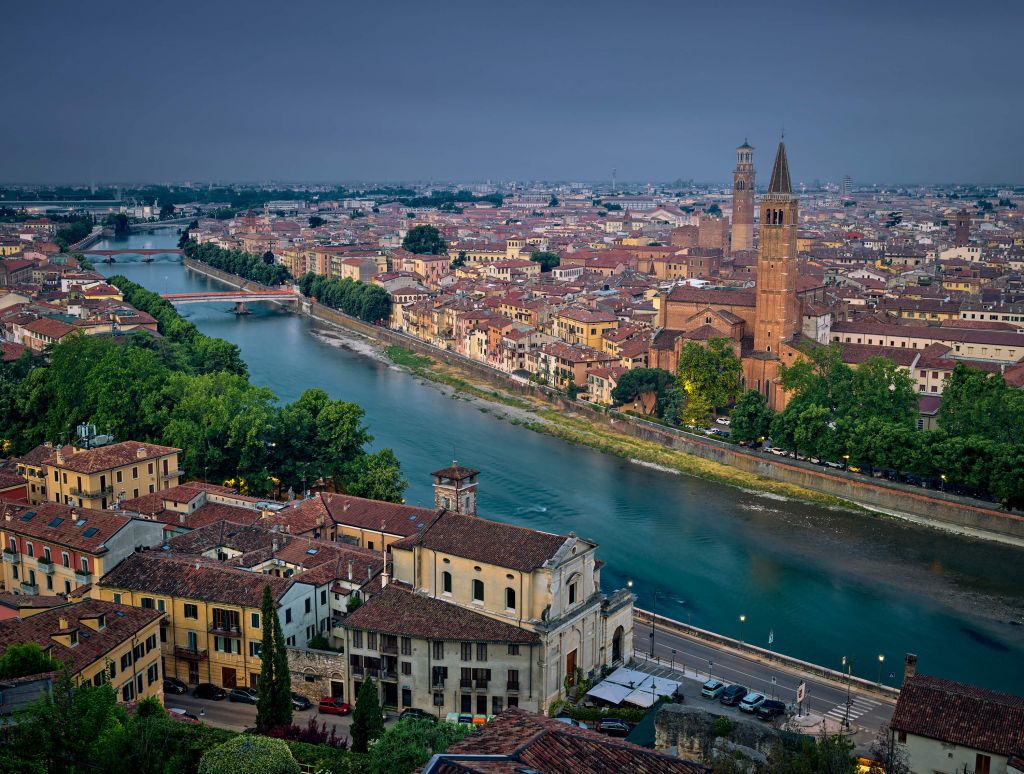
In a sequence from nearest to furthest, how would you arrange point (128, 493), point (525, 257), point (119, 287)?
point (128, 493)
point (119, 287)
point (525, 257)

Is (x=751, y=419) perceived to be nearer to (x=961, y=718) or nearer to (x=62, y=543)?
(x=961, y=718)

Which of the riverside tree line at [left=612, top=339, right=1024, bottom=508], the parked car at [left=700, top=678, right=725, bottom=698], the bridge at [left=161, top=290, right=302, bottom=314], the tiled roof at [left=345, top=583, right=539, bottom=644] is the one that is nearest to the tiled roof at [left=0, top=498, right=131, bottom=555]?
the tiled roof at [left=345, top=583, right=539, bottom=644]

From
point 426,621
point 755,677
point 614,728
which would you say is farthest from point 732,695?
point 426,621

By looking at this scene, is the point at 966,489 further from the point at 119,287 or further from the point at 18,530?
the point at 119,287

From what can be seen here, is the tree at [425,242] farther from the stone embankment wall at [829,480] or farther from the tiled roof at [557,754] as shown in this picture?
the tiled roof at [557,754]

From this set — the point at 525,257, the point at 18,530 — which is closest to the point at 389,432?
the point at 18,530

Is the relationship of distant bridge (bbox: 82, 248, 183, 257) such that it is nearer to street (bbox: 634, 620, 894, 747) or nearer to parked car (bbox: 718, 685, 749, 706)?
street (bbox: 634, 620, 894, 747)
